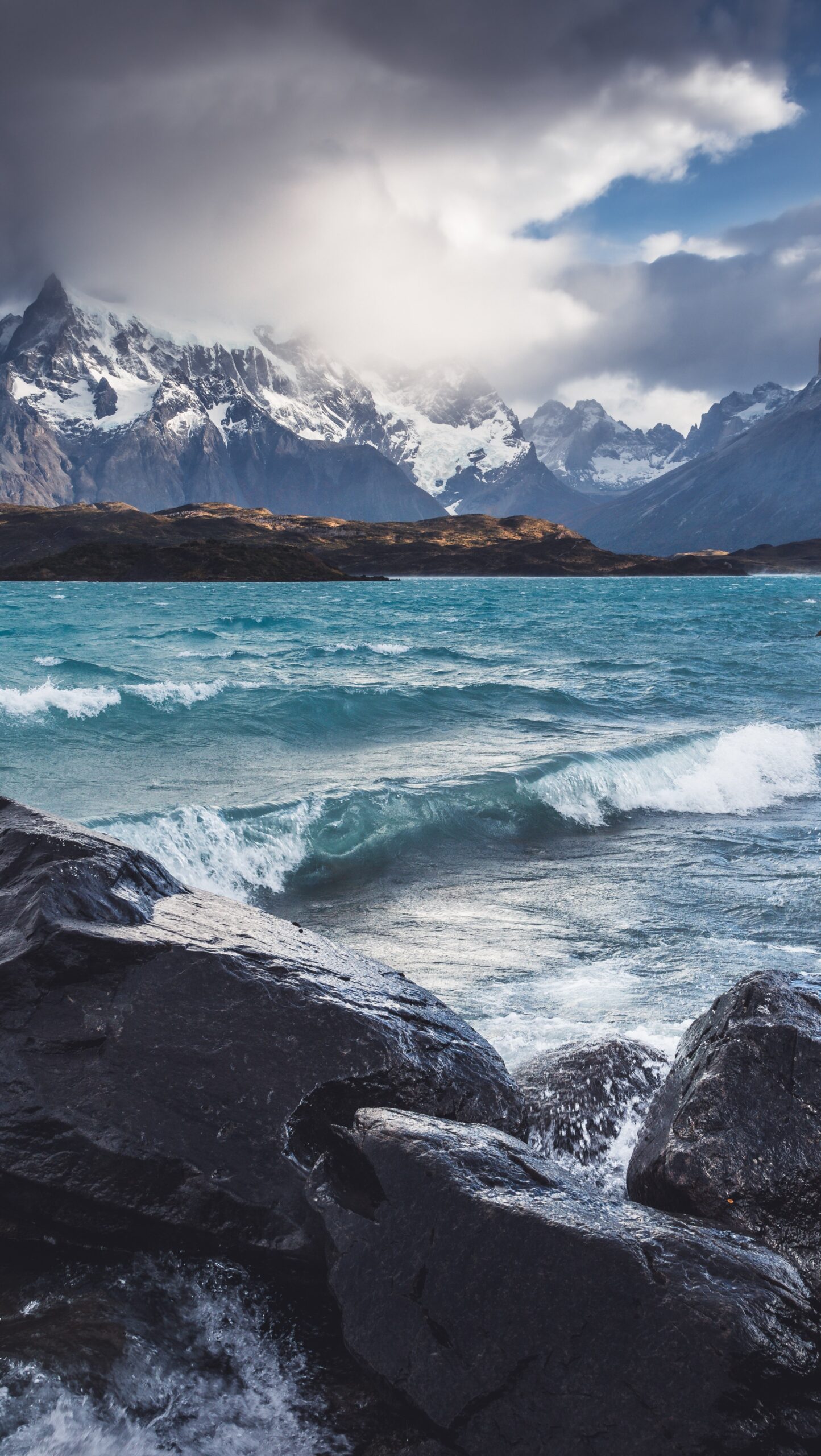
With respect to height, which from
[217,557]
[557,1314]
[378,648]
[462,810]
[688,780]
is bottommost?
[462,810]

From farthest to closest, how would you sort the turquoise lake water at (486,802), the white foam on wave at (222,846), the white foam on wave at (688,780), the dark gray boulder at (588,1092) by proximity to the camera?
the white foam on wave at (688,780) → the white foam on wave at (222,846) → the turquoise lake water at (486,802) → the dark gray boulder at (588,1092)

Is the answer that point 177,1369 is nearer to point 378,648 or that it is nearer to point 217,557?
point 378,648

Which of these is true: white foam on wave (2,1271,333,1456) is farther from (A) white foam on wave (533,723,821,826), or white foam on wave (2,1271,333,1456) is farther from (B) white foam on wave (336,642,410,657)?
(B) white foam on wave (336,642,410,657)

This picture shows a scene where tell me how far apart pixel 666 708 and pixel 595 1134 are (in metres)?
21.7

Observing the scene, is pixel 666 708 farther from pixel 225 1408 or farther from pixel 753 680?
pixel 225 1408

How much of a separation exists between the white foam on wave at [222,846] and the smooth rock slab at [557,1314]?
8361mm

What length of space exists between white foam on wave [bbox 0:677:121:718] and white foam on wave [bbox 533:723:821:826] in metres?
13.2

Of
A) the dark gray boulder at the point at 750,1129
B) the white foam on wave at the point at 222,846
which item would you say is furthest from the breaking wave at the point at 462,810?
the dark gray boulder at the point at 750,1129

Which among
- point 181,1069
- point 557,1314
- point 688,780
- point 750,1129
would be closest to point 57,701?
point 688,780

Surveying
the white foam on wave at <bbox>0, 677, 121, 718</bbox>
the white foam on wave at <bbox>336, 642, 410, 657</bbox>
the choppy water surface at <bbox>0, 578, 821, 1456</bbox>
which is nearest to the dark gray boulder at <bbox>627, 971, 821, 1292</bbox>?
the choppy water surface at <bbox>0, 578, 821, 1456</bbox>

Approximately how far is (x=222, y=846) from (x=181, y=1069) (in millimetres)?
8191

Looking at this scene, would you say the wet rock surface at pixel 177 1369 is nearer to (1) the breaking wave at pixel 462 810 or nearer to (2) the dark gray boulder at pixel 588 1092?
(2) the dark gray boulder at pixel 588 1092

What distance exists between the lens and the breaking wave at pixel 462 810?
42.8ft

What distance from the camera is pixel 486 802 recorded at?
16141 millimetres
